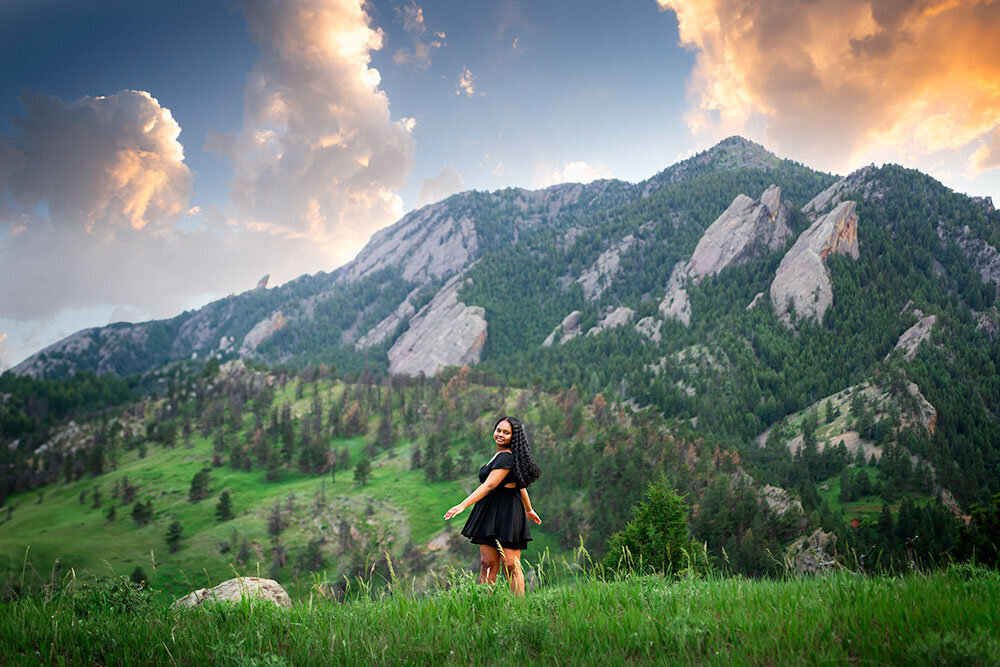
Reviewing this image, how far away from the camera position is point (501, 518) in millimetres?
7477

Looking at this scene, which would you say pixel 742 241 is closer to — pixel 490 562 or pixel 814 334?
pixel 814 334

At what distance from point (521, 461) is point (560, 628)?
340 cm

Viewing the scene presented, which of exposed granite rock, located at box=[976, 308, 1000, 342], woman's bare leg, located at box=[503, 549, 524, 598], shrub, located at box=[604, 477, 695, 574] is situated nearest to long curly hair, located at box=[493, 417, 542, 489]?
woman's bare leg, located at box=[503, 549, 524, 598]

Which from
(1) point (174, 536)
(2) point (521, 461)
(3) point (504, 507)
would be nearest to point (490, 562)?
(3) point (504, 507)

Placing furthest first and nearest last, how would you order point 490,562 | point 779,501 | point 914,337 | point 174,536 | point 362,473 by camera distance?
point 914,337
point 362,473
point 174,536
point 779,501
point 490,562

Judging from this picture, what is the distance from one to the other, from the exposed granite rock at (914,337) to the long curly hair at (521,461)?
154273 mm

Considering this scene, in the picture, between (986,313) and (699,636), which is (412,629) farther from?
(986,313)

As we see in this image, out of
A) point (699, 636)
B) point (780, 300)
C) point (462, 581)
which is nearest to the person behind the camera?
point (699, 636)

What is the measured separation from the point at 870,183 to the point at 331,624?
258 metres

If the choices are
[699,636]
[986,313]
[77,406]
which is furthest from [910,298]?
[77,406]

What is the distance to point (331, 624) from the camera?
451cm

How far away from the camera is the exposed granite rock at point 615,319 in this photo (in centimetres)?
18475

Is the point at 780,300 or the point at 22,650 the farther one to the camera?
the point at 780,300

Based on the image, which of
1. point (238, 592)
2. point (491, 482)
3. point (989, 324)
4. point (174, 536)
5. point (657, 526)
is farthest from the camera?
point (989, 324)
